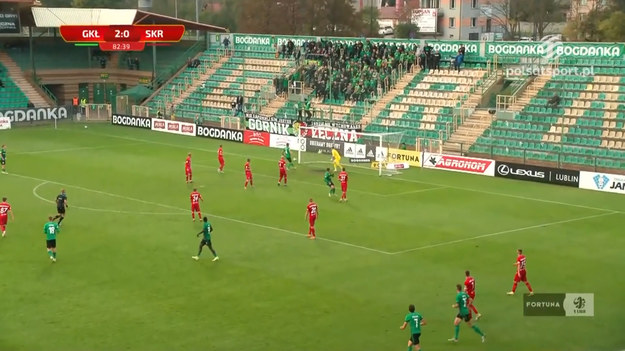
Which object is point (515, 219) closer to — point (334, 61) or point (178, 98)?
point (334, 61)

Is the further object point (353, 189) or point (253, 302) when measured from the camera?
point (353, 189)

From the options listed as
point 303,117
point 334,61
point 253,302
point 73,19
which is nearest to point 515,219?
point 253,302

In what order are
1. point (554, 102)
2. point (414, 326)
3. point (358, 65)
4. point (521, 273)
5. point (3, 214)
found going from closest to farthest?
point (414, 326), point (521, 273), point (3, 214), point (554, 102), point (358, 65)

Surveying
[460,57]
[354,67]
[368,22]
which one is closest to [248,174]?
[460,57]

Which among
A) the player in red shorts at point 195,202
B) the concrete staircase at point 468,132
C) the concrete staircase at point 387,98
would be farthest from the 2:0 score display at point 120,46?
the player in red shorts at point 195,202

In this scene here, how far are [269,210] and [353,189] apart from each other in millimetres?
6812

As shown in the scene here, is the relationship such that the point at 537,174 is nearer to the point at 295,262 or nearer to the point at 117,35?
the point at 295,262

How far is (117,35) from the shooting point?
246 feet

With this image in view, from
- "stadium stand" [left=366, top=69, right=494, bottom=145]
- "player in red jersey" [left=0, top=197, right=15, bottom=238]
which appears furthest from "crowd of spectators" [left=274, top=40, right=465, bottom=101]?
"player in red jersey" [left=0, top=197, right=15, bottom=238]

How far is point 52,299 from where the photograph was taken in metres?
26.4

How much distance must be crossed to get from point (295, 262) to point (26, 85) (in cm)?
5498

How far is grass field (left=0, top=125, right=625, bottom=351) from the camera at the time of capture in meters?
23.6

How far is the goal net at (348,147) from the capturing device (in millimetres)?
52250

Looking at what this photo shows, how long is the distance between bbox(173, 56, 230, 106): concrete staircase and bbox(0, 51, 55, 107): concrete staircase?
10.8 m
